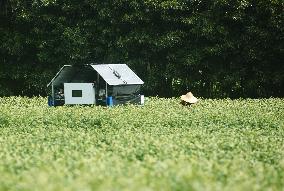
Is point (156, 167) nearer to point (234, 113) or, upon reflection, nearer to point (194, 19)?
point (234, 113)

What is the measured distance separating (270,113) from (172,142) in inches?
273

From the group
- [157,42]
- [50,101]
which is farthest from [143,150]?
[157,42]

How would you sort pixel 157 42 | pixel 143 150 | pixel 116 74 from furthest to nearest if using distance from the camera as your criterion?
pixel 157 42 < pixel 116 74 < pixel 143 150

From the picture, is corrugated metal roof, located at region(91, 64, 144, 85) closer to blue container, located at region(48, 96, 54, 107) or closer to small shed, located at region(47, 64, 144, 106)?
small shed, located at region(47, 64, 144, 106)

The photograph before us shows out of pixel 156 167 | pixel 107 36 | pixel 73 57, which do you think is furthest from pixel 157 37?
pixel 156 167

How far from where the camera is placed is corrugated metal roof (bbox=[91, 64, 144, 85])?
21.2m

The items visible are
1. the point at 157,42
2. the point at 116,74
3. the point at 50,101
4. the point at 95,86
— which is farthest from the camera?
the point at 157,42

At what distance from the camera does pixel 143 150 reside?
9.65 m

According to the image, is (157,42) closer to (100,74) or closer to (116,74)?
(116,74)

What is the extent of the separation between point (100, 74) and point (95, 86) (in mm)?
578

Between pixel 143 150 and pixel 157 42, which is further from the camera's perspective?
pixel 157 42

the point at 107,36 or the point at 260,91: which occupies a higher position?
the point at 107,36

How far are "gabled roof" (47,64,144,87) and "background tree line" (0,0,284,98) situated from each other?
677cm

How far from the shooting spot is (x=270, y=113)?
54.4ft
